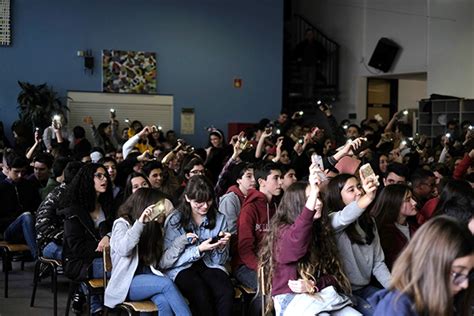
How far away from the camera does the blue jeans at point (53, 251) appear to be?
5539 millimetres

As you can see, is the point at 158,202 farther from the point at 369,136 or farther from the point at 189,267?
the point at 369,136

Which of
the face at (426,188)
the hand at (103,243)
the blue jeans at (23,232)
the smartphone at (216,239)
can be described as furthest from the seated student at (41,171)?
the face at (426,188)

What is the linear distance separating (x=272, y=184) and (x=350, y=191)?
974 millimetres

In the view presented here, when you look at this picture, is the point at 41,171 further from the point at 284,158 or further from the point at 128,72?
the point at 128,72

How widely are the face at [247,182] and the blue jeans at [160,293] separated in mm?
1382

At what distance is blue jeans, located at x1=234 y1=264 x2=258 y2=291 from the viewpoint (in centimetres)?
477

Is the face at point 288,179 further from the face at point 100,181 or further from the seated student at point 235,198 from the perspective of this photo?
the face at point 100,181

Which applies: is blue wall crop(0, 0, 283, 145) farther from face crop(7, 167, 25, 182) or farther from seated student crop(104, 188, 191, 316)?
seated student crop(104, 188, 191, 316)

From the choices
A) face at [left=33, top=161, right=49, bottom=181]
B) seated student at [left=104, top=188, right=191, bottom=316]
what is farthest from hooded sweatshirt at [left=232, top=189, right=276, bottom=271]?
face at [left=33, top=161, right=49, bottom=181]

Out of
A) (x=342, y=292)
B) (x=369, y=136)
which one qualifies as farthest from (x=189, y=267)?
(x=369, y=136)

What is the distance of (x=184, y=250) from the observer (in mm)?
4562

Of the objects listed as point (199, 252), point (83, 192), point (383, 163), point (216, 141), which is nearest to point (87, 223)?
point (83, 192)

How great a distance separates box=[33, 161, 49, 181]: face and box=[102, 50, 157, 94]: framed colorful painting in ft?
20.2

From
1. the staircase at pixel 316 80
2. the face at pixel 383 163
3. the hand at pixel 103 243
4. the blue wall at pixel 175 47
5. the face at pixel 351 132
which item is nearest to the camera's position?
the hand at pixel 103 243
